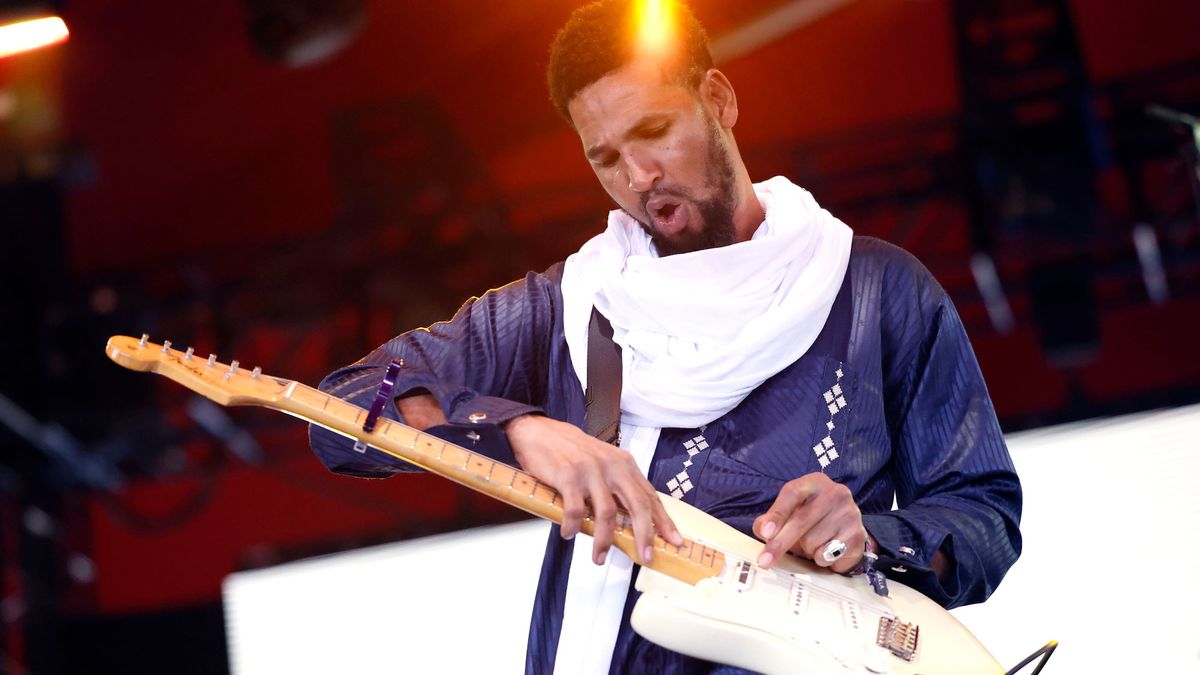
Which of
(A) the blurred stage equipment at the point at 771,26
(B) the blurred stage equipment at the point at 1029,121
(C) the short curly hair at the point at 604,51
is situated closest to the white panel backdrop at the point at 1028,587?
(B) the blurred stage equipment at the point at 1029,121

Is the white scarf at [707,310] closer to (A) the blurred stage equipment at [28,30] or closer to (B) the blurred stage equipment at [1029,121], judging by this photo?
(A) the blurred stage equipment at [28,30]

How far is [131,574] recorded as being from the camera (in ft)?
25.8

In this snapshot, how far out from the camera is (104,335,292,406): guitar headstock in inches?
70.0

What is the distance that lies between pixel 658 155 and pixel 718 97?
25 centimetres

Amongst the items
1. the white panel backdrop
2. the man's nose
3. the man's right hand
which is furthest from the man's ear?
the white panel backdrop

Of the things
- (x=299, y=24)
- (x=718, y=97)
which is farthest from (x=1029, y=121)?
(x=718, y=97)

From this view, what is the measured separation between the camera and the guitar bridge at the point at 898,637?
168 cm

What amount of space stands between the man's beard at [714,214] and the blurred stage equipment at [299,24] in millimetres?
2940

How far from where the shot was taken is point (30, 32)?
4016mm

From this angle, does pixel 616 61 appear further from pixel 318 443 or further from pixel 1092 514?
pixel 1092 514

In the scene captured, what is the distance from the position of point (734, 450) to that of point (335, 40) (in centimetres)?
337

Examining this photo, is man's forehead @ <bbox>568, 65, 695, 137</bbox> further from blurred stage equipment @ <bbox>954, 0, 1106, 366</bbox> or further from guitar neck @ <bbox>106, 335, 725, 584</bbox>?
blurred stage equipment @ <bbox>954, 0, 1106, 366</bbox>

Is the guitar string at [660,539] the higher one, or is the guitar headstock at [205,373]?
the guitar headstock at [205,373]

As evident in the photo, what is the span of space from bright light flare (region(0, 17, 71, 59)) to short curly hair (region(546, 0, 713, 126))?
2.45 metres
